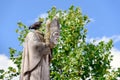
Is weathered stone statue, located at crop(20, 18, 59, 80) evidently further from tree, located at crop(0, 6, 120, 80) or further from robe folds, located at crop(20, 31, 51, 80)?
tree, located at crop(0, 6, 120, 80)

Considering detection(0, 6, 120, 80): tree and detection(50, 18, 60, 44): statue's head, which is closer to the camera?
detection(50, 18, 60, 44): statue's head

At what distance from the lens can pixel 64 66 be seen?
2559 centimetres

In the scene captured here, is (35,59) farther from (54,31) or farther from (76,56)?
(76,56)

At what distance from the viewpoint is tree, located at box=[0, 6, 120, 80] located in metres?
25.1

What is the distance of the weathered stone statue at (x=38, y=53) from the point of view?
28.9 ft

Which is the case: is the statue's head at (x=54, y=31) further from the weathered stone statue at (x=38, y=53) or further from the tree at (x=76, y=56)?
the tree at (x=76, y=56)

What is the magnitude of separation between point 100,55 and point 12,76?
6.92m

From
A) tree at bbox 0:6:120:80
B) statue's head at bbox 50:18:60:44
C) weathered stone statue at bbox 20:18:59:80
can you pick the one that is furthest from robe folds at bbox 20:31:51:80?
tree at bbox 0:6:120:80

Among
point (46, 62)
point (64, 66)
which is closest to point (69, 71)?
point (64, 66)

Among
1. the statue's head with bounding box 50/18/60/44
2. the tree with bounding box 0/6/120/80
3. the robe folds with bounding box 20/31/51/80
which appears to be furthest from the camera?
the tree with bounding box 0/6/120/80

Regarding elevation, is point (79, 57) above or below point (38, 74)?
above

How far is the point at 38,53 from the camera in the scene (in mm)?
8984

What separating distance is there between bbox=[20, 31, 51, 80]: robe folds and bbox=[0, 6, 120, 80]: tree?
15.5 meters

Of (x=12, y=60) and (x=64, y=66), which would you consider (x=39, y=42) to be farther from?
(x=12, y=60)
